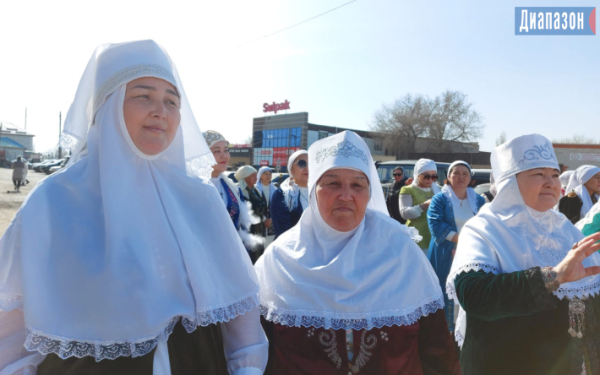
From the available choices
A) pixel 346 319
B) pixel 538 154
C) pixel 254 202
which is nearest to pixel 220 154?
pixel 254 202

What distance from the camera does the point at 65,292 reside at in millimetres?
1514

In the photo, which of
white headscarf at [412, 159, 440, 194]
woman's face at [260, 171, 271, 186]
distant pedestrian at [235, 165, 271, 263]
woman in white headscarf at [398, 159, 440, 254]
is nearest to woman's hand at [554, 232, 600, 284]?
woman in white headscarf at [398, 159, 440, 254]

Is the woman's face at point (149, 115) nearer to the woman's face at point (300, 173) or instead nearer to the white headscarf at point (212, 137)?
the white headscarf at point (212, 137)

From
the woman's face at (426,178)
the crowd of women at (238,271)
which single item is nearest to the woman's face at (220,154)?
the crowd of women at (238,271)

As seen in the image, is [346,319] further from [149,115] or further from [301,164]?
[301,164]

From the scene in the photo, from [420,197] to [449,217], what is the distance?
149 cm

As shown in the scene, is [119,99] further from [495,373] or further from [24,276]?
[495,373]

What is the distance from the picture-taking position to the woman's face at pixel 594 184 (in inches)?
232

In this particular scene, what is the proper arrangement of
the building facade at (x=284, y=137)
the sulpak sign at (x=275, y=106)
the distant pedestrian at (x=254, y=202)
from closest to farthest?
1. the distant pedestrian at (x=254, y=202)
2. the building facade at (x=284, y=137)
3. the sulpak sign at (x=275, y=106)

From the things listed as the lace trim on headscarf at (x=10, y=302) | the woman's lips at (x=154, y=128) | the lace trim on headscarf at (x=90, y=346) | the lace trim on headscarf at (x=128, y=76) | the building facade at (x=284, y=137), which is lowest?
the lace trim on headscarf at (x=90, y=346)

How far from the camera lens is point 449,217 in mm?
4840

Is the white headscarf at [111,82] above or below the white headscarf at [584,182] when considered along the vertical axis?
above

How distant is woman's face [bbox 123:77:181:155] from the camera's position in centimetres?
168

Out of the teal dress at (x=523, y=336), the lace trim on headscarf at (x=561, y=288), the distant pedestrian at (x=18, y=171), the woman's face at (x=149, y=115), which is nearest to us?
the woman's face at (x=149, y=115)
